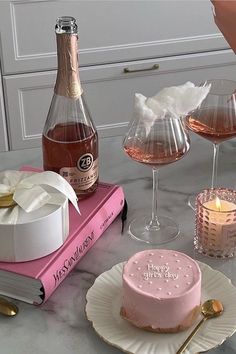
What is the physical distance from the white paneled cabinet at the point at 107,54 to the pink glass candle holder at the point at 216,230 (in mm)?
1313

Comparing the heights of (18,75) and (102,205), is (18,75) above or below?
below

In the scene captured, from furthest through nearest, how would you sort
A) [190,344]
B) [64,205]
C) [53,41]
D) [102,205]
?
[53,41], [102,205], [64,205], [190,344]

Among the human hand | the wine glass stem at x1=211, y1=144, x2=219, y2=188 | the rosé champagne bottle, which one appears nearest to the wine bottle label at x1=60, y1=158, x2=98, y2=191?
the rosé champagne bottle

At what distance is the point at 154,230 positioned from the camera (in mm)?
1085

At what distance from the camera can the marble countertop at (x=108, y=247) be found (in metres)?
0.85

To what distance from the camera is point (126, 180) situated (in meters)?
1.22

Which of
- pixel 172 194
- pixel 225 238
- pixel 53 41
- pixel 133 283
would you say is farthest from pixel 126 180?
pixel 53 41

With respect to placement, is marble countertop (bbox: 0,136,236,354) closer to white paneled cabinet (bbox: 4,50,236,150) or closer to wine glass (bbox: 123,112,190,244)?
wine glass (bbox: 123,112,190,244)

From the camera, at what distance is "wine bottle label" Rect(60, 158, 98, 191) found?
3.46ft

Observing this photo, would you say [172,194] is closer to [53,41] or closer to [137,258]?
[137,258]

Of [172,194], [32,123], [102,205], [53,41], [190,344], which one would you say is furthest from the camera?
[32,123]

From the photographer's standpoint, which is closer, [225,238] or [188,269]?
[188,269]

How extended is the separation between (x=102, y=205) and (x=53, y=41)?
1.24 meters

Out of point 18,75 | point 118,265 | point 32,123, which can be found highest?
point 118,265
